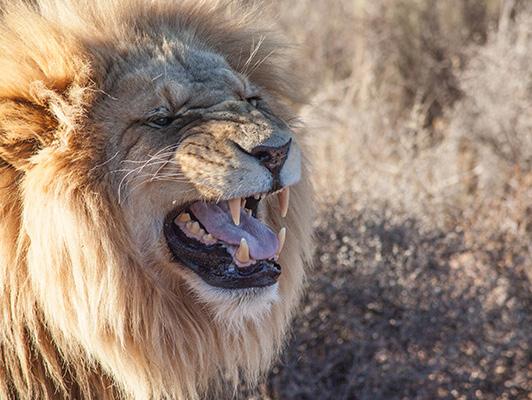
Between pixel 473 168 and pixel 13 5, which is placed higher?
pixel 13 5

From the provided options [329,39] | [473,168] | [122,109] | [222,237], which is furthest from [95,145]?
[329,39]

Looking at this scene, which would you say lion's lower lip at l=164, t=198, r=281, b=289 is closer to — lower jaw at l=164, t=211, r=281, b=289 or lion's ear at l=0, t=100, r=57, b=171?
lower jaw at l=164, t=211, r=281, b=289

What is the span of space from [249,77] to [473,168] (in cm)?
364

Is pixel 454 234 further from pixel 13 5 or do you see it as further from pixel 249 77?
pixel 13 5

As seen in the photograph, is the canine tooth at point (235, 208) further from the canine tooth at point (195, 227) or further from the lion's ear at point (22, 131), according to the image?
the lion's ear at point (22, 131)

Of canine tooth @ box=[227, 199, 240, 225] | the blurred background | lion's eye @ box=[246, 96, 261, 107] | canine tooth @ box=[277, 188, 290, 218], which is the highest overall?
lion's eye @ box=[246, 96, 261, 107]

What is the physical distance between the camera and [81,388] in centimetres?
287

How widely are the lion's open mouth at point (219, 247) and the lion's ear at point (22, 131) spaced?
0.45m

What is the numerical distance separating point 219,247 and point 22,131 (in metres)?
0.68

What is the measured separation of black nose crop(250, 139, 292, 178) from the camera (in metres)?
2.66

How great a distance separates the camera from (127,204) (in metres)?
2.75

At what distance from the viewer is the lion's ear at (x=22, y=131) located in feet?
8.61

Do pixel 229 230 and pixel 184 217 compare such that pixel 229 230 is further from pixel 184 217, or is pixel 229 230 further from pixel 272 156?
pixel 272 156

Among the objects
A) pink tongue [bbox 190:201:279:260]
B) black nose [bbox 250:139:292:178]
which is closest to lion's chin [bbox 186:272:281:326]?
pink tongue [bbox 190:201:279:260]
